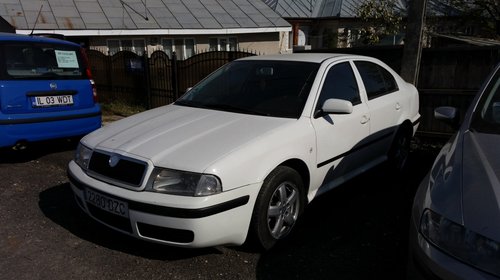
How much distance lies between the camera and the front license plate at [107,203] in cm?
297

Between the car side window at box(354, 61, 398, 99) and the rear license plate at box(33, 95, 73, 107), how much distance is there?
369 cm

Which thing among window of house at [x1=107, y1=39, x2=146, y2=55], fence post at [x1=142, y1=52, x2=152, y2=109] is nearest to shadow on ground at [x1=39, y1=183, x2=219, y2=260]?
fence post at [x1=142, y1=52, x2=152, y2=109]

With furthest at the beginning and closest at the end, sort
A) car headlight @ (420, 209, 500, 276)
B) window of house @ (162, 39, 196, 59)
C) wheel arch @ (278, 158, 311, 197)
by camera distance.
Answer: window of house @ (162, 39, 196, 59) < wheel arch @ (278, 158, 311, 197) < car headlight @ (420, 209, 500, 276)

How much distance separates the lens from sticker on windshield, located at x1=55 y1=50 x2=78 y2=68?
222 inches

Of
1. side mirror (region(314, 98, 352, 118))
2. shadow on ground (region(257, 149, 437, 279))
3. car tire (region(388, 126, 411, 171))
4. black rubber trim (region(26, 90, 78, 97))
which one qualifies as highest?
side mirror (region(314, 98, 352, 118))

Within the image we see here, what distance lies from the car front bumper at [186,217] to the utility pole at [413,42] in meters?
4.58

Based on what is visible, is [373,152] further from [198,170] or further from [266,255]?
[198,170]

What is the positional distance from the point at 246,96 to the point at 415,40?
382 centimetres

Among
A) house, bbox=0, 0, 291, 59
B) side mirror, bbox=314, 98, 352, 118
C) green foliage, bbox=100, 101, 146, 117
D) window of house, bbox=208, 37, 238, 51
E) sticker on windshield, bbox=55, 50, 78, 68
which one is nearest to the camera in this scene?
side mirror, bbox=314, 98, 352, 118

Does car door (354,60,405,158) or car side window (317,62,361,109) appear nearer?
car side window (317,62,361,109)

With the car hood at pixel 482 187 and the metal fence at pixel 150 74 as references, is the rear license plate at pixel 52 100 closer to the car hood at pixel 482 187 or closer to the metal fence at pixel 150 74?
the metal fence at pixel 150 74

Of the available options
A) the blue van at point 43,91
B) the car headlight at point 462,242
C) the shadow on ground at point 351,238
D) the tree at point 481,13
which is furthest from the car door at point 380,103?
the tree at point 481,13

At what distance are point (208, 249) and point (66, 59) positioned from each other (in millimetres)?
3741

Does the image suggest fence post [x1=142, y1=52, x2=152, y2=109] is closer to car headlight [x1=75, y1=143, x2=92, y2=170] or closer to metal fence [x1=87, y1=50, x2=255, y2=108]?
metal fence [x1=87, y1=50, x2=255, y2=108]
